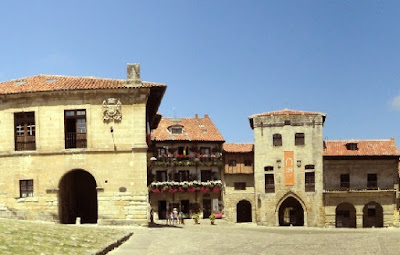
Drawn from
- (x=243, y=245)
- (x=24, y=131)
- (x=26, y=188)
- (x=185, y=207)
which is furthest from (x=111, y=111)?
(x=185, y=207)

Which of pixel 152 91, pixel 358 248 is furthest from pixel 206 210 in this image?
pixel 358 248

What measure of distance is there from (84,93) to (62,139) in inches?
117

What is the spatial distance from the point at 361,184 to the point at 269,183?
9.43 m

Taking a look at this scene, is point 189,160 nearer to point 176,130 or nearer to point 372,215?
point 176,130

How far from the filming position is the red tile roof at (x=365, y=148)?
174 feet

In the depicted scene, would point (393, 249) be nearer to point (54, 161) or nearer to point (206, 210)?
point (54, 161)

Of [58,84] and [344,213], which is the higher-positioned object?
[58,84]

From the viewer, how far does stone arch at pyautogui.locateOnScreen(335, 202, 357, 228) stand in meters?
54.3

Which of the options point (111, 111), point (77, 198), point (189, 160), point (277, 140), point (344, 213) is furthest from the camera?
point (189, 160)

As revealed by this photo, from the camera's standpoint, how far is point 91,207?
3728cm

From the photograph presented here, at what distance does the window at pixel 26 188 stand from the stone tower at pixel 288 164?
28774mm

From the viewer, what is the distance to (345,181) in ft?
176

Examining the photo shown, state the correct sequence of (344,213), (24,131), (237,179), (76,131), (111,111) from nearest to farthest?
1. (111,111)
2. (76,131)
3. (24,131)
4. (344,213)
5. (237,179)

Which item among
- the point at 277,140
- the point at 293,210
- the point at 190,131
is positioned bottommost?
the point at 293,210
